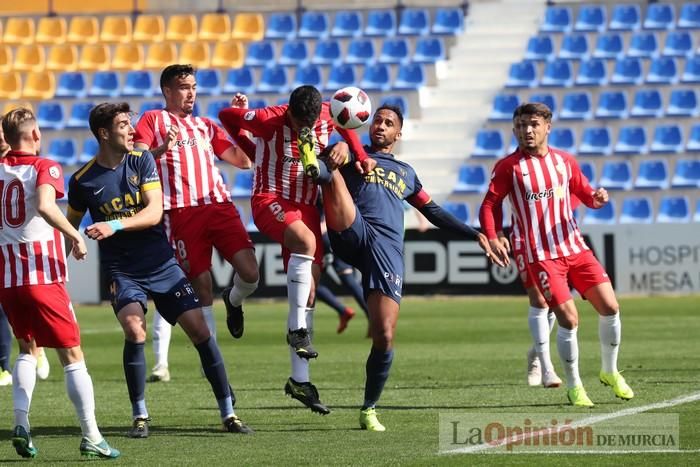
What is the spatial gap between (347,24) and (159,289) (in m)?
18.4

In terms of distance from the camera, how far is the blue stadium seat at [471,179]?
886 inches

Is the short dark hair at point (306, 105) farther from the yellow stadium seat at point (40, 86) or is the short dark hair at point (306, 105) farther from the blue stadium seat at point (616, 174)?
the yellow stadium seat at point (40, 86)

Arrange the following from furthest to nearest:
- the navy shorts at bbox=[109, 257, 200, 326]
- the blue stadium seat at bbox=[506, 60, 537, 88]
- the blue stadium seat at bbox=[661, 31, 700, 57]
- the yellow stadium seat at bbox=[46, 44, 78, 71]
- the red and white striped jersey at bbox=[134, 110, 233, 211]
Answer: the yellow stadium seat at bbox=[46, 44, 78, 71] < the blue stadium seat at bbox=[506, 60, 537, 88] < the blue stadium seat at bbox=[661, 31, 700, 57] < the red and white striped jersey at bbox=[134, 110, 233, 211] < the navy shorts at bbox=[109, 257, 200, 326]

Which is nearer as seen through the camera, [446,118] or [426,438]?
[426,438]

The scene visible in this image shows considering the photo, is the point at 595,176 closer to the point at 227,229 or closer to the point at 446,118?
the point at 446,118

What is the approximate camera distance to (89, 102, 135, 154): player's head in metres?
8.00

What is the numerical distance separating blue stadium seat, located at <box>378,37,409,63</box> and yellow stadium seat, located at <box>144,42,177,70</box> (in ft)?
13.5

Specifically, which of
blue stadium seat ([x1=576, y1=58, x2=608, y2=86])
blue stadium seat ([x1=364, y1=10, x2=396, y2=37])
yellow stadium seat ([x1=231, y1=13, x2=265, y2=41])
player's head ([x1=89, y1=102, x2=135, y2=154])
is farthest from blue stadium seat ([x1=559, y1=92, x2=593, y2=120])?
player's head ([x1=89, y1=102, x2=135, y2=154])

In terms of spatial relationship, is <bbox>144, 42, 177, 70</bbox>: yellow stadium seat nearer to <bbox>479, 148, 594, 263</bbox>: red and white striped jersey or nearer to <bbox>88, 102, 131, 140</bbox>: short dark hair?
<bbox>479, 148, 594, 263</bbox>: red and white striped jersey

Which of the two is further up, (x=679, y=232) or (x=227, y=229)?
(x=227, y=229)

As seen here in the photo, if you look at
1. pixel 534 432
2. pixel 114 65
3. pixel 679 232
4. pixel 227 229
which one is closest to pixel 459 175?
pixel 679 232

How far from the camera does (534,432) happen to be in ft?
25.7

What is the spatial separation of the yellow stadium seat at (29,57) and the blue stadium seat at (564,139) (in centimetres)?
1031

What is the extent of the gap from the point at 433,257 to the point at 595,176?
3.69 m
